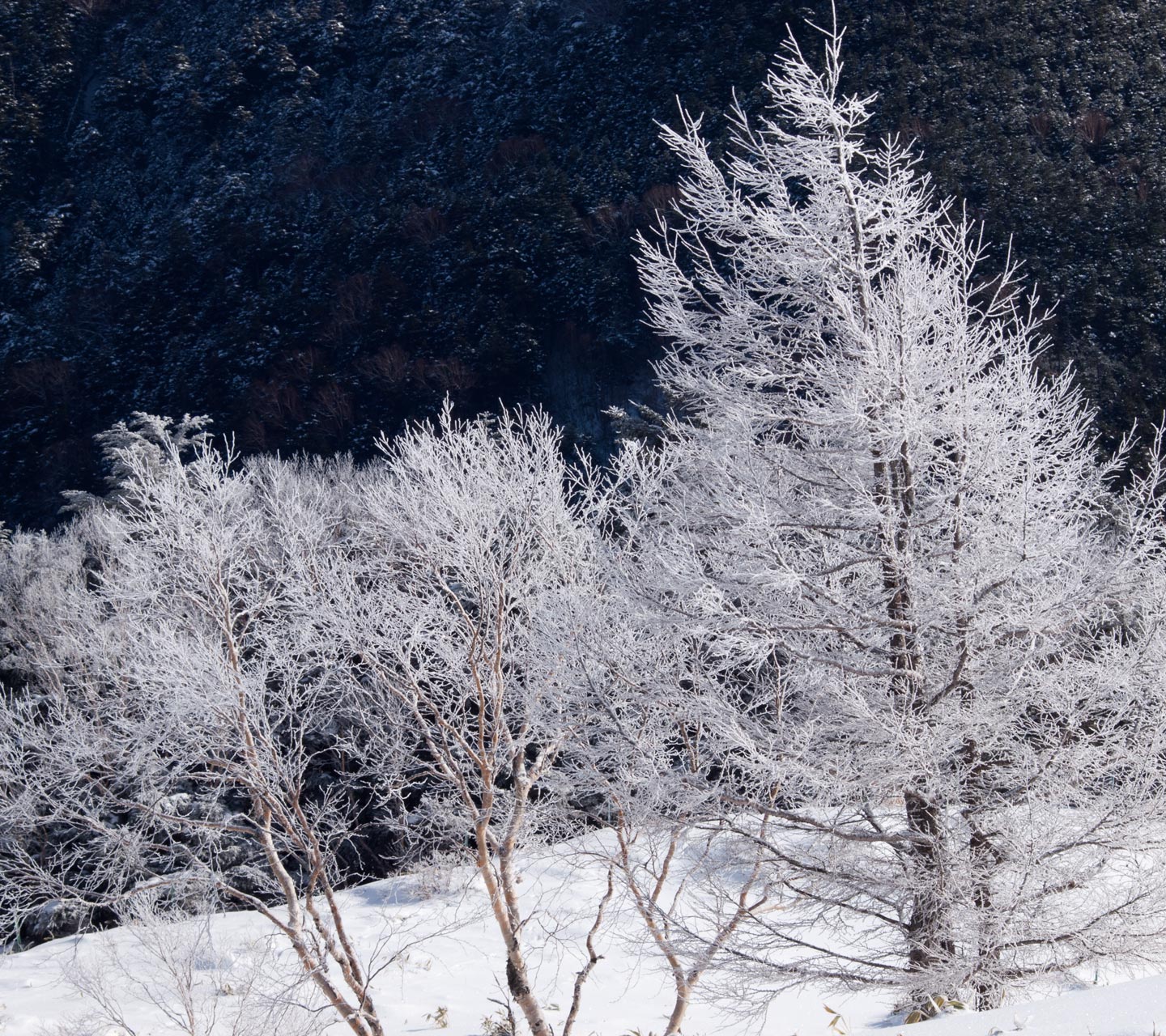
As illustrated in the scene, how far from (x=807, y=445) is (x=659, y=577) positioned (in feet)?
4.26

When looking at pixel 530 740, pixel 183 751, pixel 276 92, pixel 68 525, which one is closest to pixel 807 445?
pixel 530 740

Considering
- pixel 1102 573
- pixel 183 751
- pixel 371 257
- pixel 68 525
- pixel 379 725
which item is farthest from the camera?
pixel 371 257

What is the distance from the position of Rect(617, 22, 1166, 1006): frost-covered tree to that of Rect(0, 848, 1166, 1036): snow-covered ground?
1990mm

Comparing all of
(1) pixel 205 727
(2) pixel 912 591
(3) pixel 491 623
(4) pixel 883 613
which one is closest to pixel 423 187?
(3) pixel 491 623

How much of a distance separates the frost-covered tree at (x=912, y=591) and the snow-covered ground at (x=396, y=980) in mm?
1990

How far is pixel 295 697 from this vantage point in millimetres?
8695

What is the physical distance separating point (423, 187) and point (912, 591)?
34.3 meters

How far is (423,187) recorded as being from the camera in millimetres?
36375

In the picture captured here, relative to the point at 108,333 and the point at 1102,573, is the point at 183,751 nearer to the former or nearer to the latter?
the point at 1102,573

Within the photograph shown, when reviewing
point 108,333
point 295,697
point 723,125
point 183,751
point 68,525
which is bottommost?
point 183,751

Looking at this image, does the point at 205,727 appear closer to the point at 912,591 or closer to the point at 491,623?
the point at 491,623

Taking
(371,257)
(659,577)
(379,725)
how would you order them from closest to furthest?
(659,577)
(379,725)
(371,257)

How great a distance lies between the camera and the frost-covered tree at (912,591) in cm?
538

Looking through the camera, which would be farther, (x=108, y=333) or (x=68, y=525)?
(x=108, y=333)
